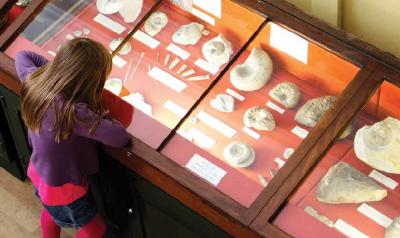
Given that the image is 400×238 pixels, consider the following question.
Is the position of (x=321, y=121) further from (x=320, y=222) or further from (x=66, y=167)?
(x=66, y=167)

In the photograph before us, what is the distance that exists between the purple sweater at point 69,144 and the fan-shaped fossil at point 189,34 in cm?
62

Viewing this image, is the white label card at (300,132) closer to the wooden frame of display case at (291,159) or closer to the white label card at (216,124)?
the wooden frame of display case at (291,159)

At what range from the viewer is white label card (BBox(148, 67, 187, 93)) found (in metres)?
3.60

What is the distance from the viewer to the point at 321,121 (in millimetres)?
3240

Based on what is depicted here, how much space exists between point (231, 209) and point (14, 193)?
6.12ft

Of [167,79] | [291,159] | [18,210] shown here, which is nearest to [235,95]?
[167,79]

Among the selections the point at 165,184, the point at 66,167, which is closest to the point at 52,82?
the point at 66,167

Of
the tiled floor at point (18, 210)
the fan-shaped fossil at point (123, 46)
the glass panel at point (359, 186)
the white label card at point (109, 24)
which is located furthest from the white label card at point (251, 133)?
the tiled floor at point (18, 210)

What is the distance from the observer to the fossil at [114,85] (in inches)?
142

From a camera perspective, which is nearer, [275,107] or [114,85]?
[275,107]

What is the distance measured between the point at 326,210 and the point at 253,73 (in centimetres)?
70

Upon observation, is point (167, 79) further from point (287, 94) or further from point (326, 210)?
point (326, 210)

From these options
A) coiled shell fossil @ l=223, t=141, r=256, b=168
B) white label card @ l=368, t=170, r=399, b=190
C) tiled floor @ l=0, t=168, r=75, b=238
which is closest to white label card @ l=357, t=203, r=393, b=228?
white label card @ l=368, t=170, r=399, b=190

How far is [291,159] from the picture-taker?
3.18 m
